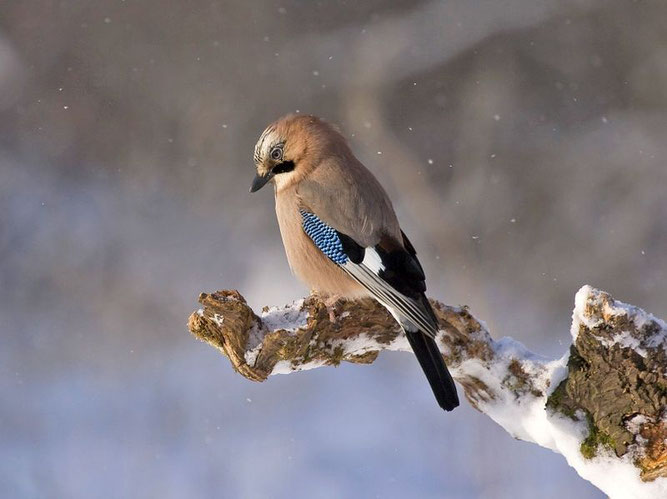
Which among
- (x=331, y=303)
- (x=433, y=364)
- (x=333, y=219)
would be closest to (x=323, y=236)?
(x=333, y=219)

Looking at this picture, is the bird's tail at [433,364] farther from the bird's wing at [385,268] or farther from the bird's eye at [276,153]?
the bird's eye at [276,153]

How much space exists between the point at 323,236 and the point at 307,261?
0.08 meters

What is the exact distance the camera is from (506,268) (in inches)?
154

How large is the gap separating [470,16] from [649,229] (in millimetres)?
1218

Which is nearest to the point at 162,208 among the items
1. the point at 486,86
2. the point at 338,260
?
the point at 486,86

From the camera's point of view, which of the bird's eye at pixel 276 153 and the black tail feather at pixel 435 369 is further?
the bird's eye at pixel 276 153

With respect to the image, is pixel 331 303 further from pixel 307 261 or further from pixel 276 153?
pixel 276 153

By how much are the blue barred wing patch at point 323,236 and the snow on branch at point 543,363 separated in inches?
4.2

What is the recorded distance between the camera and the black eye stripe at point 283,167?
199cm

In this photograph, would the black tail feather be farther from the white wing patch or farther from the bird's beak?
the bird's beak

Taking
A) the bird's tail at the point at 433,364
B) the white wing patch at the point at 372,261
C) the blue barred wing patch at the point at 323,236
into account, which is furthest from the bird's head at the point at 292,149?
the bird's tail at the point at 433,364

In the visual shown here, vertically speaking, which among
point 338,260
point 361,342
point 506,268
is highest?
point 506,268

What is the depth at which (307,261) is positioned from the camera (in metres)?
1.97

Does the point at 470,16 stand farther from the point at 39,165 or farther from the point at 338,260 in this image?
the point at 338,260
